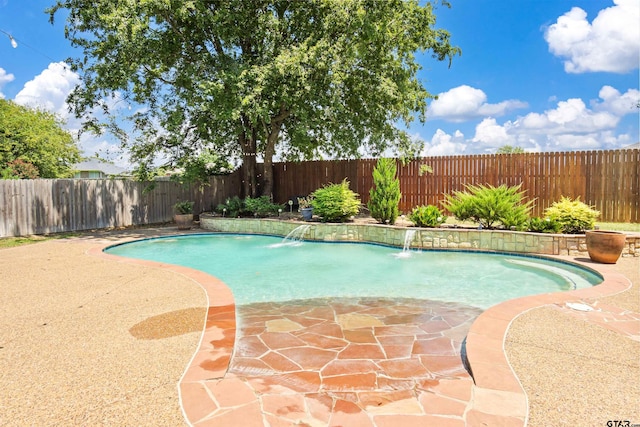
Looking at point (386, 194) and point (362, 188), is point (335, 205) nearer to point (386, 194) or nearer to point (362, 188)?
point (386, 194)

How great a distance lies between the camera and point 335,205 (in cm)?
987

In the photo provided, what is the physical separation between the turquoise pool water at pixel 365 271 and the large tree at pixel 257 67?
3886 mm

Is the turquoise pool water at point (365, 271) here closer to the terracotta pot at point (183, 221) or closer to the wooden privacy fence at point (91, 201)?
the terracotta pot at point (183, 221)

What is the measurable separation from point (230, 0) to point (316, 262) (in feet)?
25.9

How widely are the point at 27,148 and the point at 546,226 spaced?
23.8m

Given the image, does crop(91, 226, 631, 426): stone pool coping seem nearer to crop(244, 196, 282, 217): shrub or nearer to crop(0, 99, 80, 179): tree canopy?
crop(244, 196, 282, 217): shrub

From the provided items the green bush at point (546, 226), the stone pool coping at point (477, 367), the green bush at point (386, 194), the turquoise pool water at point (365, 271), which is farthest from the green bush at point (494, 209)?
the stone pool coping at point (477, 367)

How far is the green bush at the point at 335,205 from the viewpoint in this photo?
988cm

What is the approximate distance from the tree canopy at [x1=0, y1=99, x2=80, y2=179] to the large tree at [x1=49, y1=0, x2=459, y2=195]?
24.2 feet

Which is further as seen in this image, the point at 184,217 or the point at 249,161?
the point at 249,161

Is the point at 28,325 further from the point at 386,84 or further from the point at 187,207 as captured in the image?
the point at 386,84

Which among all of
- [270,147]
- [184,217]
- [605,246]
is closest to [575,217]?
[605,246]

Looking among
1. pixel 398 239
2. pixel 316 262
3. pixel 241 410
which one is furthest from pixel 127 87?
pixel 241 410

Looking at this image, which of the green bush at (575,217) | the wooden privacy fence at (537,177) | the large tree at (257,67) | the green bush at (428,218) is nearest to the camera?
the green bush at (575,217)
